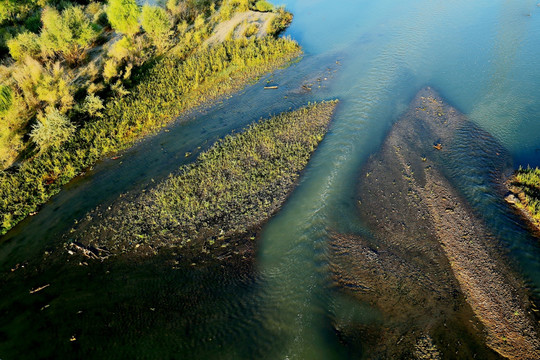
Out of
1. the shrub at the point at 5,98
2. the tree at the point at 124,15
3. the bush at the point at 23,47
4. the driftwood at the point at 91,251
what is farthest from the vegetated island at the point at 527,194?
the bush at the point at 23,47

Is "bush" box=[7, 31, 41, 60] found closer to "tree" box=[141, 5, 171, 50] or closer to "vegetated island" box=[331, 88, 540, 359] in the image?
"tree" box=[141, 5, 171, 50]

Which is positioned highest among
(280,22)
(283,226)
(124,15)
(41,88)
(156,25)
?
(124,15)

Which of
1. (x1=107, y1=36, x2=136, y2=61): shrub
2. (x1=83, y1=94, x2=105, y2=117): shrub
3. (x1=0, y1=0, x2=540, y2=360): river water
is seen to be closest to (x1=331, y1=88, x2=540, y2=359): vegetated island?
(x1=0, y1=0, x2=540, y2=360): river water

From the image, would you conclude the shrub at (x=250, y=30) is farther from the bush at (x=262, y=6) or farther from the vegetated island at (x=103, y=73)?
the bush at (x=262, y=6)

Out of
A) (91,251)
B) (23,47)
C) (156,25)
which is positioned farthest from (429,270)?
(23,47)

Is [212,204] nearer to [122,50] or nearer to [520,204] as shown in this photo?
[520,204]
